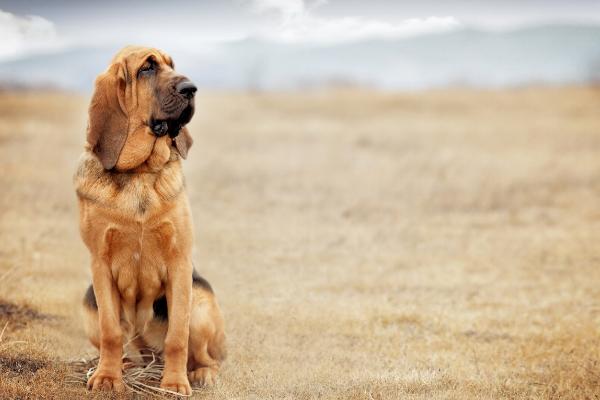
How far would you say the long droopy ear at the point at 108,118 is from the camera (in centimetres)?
494

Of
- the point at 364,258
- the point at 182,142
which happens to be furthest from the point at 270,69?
the point at 182,142

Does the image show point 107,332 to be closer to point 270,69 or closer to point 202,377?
point 202,377

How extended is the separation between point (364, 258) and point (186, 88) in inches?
238

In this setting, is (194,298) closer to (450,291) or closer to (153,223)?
(153,223)

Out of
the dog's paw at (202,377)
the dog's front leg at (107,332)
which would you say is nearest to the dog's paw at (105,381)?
the dog's front leg at (107,332)

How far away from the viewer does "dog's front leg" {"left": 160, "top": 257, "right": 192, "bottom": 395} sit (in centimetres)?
498

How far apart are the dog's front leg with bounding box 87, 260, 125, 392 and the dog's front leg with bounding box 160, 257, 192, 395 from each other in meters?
0.33

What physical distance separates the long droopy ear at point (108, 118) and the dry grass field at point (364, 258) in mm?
1668

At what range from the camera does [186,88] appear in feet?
15.6

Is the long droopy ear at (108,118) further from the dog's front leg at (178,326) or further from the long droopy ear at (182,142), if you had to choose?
the dog's front leg at (178,326)

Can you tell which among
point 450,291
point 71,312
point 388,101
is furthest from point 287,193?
point 388,101

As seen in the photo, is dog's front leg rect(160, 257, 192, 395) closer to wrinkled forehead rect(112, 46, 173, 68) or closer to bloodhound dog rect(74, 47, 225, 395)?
bloodhound dog rect(74, 47, 225, 395)

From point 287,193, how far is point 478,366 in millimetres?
8766

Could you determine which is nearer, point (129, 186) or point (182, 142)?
point (129, 186)
